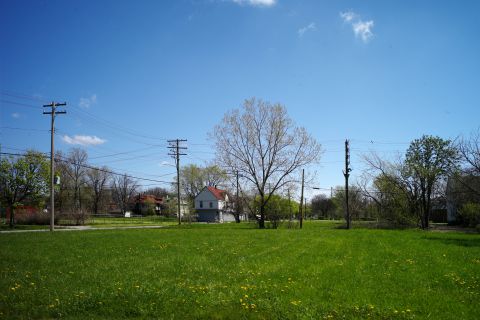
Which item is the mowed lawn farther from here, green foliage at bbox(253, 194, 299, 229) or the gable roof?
the gable roof

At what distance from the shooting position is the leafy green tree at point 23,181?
43.5 metres

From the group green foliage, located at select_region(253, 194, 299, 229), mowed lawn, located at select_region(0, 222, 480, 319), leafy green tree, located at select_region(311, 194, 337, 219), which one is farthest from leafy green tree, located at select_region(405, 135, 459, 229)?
leafy green tree, located at select_region(311, 194, 337, 219)

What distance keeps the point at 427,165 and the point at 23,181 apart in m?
48.1

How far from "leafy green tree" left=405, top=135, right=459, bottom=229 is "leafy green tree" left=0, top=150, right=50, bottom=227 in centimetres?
4482

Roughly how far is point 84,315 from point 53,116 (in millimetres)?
32520

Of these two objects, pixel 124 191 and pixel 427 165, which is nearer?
pixel 427 165

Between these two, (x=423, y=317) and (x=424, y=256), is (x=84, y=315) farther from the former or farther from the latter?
(x=424, y=256)

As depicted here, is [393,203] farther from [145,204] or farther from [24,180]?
[145,204]

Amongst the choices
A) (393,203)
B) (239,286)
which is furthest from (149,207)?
(239,286)

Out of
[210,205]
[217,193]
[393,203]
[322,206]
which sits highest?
[217,193]

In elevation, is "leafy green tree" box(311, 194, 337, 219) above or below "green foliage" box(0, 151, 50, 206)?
below

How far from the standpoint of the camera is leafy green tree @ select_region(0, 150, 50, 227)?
43.5 meters

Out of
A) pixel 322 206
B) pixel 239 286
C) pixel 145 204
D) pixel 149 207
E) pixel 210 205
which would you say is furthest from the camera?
pixel 322 206

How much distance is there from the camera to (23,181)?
43719mm
